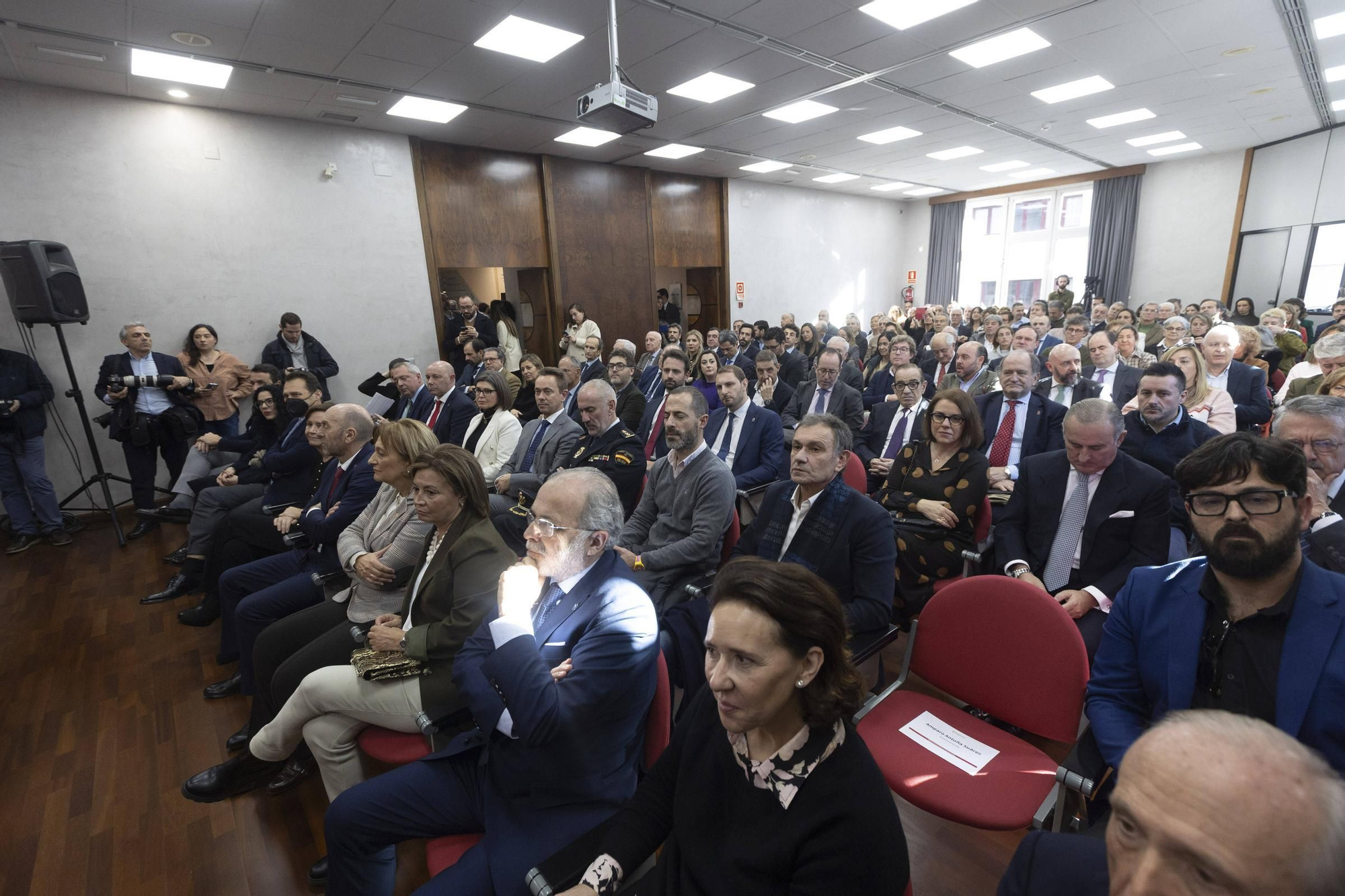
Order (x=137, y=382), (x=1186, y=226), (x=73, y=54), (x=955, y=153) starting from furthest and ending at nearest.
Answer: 1. (x=1186, y=226)
2. (x=955, y=153)
3. (x=137, y=382)
4. (x=73, y=54)

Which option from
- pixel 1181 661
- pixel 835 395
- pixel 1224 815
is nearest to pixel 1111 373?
pixel 835 395

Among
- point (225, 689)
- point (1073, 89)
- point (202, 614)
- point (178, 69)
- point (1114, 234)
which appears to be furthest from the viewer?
point (1114, 234)

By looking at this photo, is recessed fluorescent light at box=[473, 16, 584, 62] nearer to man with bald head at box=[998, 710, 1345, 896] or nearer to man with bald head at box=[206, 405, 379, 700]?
man with bald head at box=[206, 405, 379, 700]

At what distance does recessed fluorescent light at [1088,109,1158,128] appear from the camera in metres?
7.21

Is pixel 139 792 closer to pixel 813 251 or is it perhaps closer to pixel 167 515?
pixel 167 515

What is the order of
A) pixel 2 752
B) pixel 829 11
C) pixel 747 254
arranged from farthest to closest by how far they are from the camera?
pixel 747 254, pixel 829 11, pixel 2 752

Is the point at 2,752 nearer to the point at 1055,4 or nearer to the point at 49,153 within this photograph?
the point at 49,153

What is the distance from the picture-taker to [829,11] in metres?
4.20

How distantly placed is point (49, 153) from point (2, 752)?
16.7ft

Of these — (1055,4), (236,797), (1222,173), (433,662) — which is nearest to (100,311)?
(236,797)

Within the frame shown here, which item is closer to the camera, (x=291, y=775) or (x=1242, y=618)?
(x=1242, y=618)

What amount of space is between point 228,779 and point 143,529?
402 cm

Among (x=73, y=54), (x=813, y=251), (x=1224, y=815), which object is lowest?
(x=1224, y=815)

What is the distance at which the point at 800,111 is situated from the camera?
658cm
